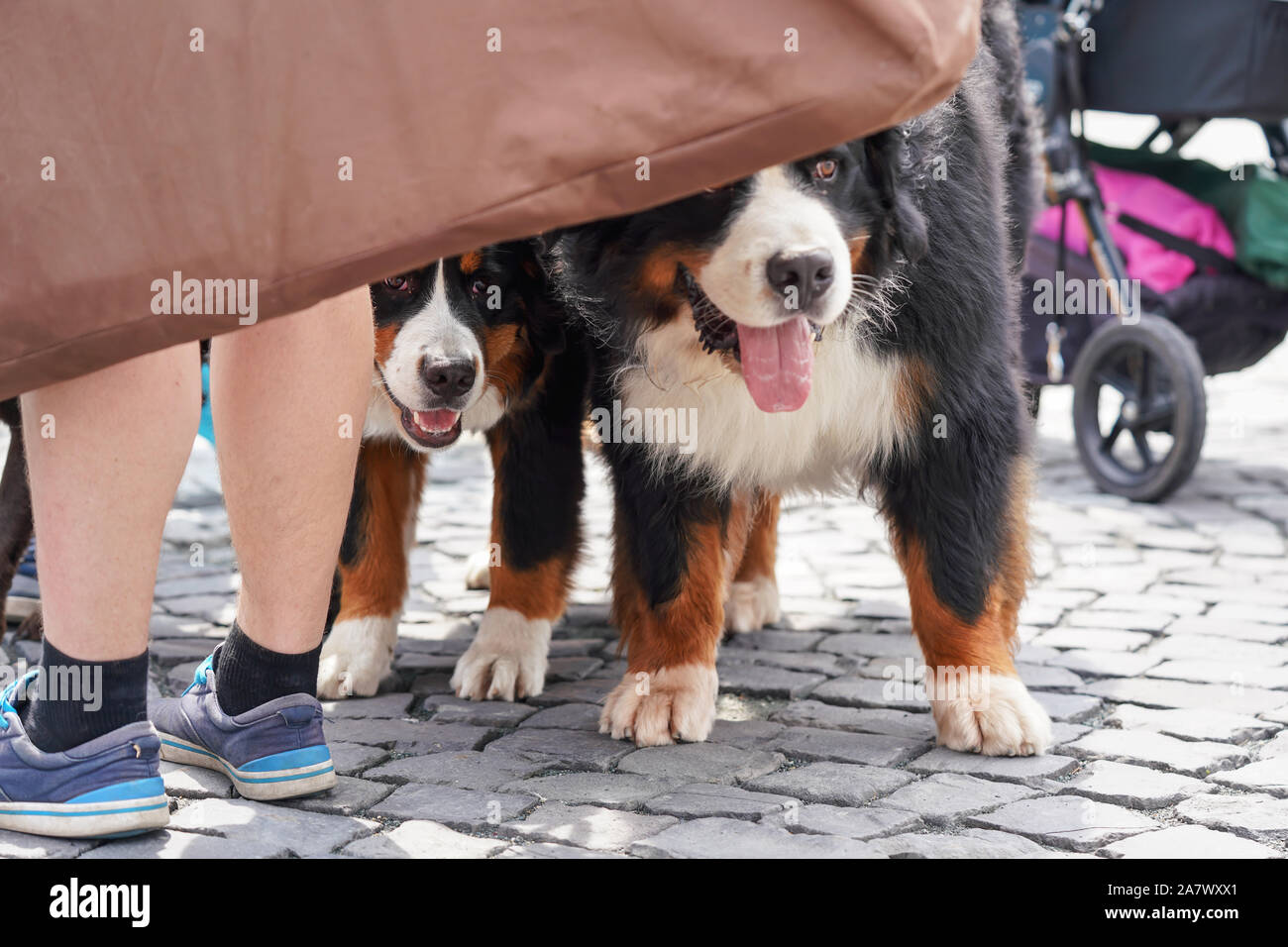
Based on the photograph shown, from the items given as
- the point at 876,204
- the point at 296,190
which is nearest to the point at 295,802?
the point at 296,190

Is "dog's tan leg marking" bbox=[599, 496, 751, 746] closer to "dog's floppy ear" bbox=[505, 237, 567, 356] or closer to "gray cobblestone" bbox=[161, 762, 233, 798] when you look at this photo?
"dog's floppy ear" bbox=[505, 237, 567, 356]

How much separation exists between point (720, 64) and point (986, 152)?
3.72 feet

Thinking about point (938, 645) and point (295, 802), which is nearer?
point (295, 802)

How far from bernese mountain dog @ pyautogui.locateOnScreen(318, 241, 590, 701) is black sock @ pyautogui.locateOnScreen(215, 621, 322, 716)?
72cm

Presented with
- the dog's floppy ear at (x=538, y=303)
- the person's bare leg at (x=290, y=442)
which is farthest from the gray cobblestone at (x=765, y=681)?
the person's bare leg at (x=290, y=442)

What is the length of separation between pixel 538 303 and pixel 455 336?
22cm

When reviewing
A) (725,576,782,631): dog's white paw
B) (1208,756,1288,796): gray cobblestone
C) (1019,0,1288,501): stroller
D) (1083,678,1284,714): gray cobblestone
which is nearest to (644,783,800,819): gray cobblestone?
(1208,756,1288,796): gray cobblestone

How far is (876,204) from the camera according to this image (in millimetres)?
2455

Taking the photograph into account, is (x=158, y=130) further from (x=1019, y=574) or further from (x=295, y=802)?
(x=1019, y=574)

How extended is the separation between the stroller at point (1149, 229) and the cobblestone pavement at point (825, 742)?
2.54 ft

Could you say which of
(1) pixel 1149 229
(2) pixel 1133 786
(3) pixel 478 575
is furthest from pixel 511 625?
(1) pixel 1149 229

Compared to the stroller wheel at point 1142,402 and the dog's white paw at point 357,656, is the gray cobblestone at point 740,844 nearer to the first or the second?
the dog's white paw at point 357,656

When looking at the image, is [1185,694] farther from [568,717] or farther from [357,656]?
[357,656]

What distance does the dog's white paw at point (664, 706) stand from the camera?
2750 millimetres
